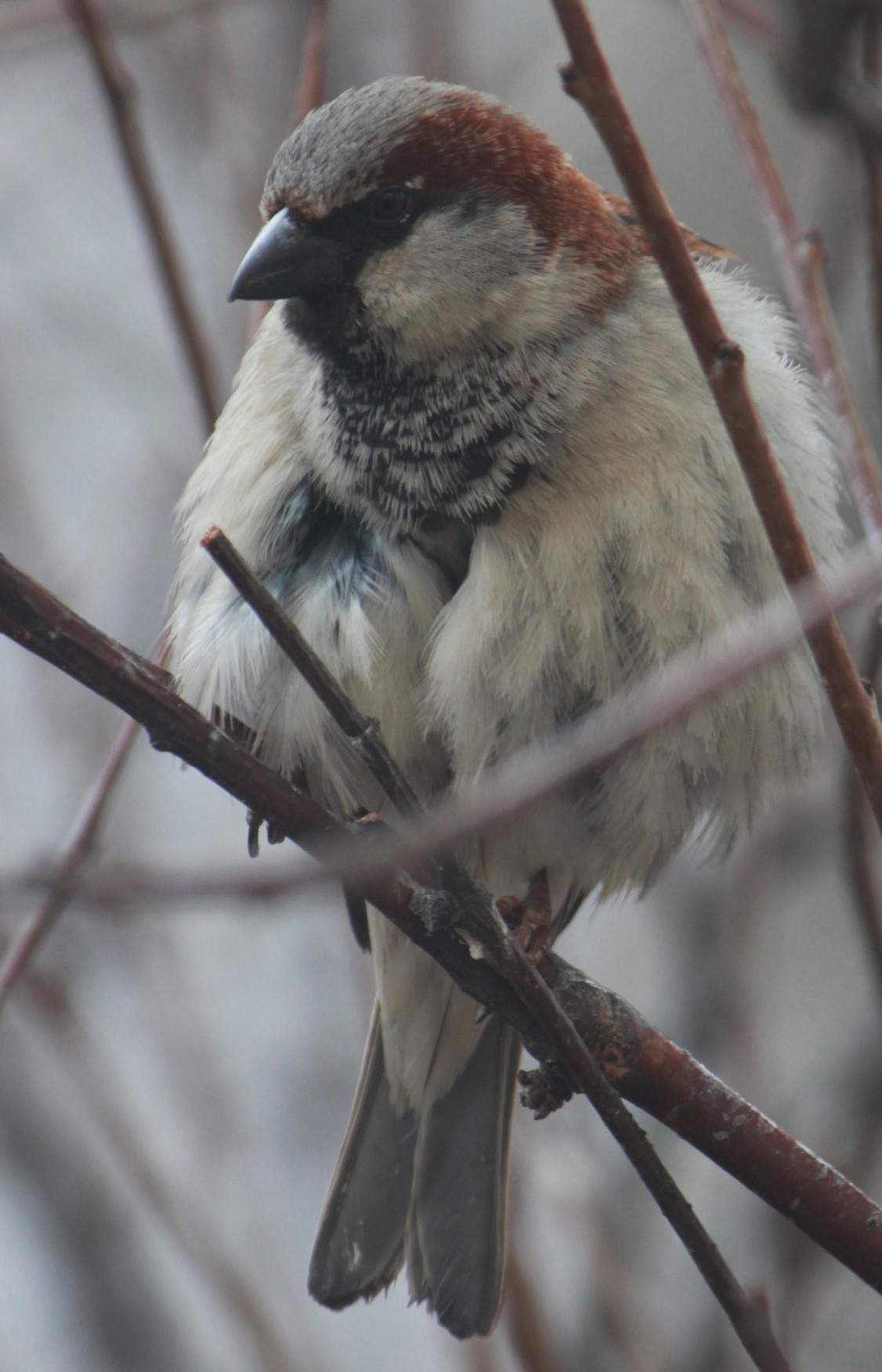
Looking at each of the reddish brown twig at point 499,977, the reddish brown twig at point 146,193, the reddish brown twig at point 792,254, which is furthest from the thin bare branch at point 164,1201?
the reddish brown twig at point 792,254

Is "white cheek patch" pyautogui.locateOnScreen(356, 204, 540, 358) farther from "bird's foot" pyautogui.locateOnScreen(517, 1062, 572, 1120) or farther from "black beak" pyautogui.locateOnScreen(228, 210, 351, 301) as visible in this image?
"bird's foot" pyautogui.locateOnScreen(517, 1062, 572, 1120)

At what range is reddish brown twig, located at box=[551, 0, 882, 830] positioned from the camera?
45.4 inches

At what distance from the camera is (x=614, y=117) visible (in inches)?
45.6

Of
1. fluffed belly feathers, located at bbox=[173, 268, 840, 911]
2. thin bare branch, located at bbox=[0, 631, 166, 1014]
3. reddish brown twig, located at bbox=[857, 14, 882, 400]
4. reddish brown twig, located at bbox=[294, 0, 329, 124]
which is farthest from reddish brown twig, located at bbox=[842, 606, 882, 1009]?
reddish brown twig, located at bbox=[294, 0, 329, 124]

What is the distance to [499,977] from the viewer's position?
153cm

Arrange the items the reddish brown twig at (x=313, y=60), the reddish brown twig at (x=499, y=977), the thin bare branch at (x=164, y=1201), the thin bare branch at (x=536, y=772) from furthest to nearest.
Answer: the thin bare branch at (x=164, y=1201)
the reddish brown twig at (x=313, y=60)
the reddish brown twig at (x=499, y=977)
the thin bare branch at (x=536, y=772)

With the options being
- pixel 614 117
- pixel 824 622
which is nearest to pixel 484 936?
pixel 824 622

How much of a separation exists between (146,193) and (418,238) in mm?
358

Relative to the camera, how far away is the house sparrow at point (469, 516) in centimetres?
201

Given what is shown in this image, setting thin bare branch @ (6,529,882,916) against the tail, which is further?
the tail

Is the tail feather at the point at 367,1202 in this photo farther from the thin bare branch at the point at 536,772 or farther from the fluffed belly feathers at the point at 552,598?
the thin bare branch at the point at 536,772

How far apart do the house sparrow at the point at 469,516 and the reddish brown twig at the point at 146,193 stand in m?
0.10

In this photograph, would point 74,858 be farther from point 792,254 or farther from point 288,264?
point 792,254

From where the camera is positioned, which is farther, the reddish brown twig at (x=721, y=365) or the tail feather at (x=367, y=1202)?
the tail feather at (x=367, y=1202)
